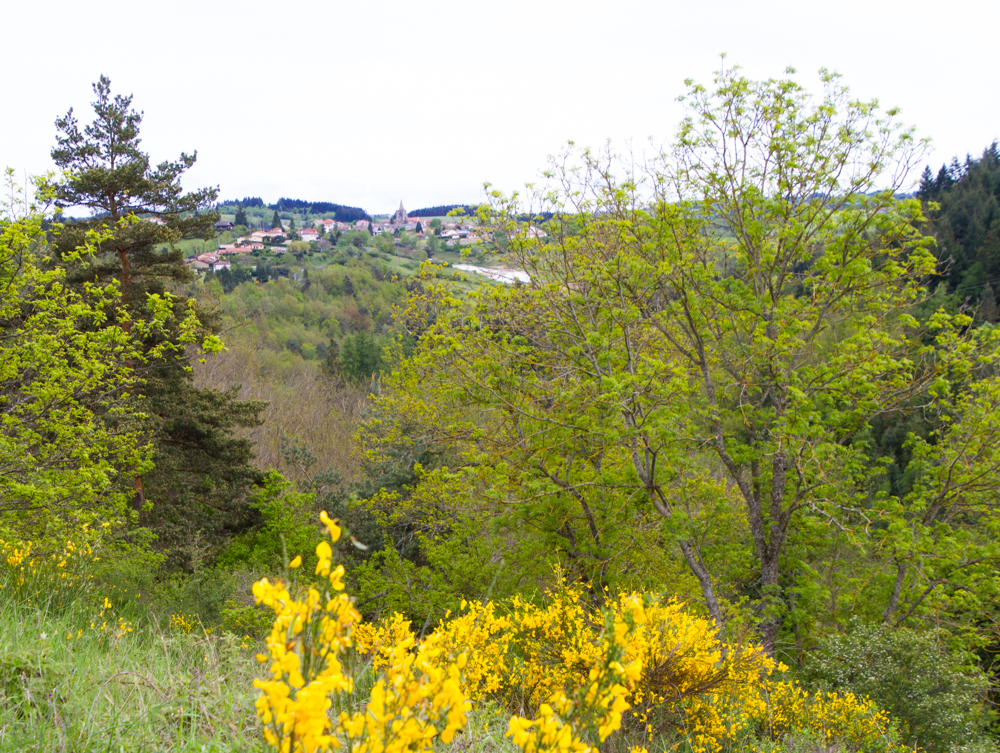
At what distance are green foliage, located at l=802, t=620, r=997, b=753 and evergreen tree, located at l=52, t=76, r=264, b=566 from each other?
38.1ft

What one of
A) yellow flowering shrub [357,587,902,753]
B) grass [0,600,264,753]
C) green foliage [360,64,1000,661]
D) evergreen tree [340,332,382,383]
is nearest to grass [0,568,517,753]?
grass [0,600,264,753]

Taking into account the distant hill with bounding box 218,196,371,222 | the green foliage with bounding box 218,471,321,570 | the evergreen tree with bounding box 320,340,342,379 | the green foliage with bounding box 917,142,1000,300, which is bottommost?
the green foliage with bounding box 218,471,321,570

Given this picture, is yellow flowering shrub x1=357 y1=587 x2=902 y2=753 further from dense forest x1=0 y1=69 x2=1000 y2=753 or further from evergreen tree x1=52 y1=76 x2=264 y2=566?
evergreen tree x1=52 y1=76 x2=264 y2=566

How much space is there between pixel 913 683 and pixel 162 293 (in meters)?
15.2

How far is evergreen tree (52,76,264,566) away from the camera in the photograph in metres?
11.8

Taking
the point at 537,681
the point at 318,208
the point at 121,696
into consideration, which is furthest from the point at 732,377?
the point at 318,208

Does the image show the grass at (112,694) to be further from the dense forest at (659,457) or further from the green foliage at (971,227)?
the green foliage at (971,227)

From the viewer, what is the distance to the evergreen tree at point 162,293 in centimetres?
1181

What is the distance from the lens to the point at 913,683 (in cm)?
691

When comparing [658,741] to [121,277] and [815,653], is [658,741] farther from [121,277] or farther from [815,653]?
[121,277]

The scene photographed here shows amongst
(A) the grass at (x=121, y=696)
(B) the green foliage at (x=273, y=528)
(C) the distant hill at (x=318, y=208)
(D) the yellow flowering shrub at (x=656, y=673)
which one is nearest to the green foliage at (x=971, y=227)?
(D) the yellow flowering shrub at (x=656, y=673)

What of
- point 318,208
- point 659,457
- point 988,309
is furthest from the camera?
point 318,208

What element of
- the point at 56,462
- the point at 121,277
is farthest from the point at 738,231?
the point at 121,277

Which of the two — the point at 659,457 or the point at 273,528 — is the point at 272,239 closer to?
the point at 273,528
